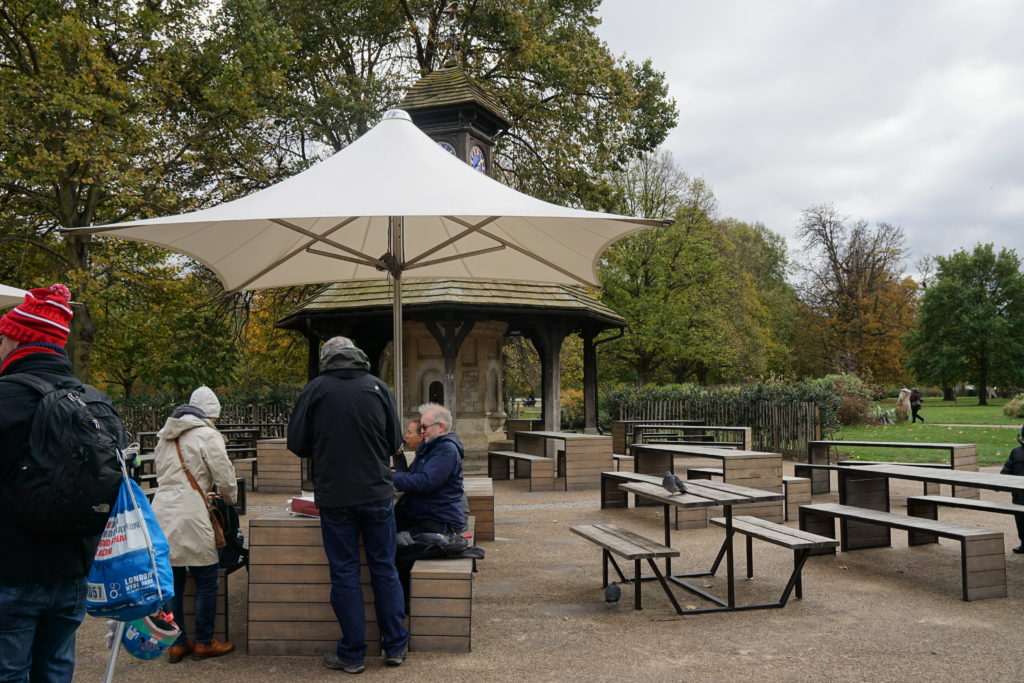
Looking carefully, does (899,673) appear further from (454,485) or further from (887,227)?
(887,227)

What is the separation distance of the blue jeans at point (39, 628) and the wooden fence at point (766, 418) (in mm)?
16592

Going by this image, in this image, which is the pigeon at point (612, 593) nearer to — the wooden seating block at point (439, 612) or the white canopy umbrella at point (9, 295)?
the wooden seating block at point (439, 612)

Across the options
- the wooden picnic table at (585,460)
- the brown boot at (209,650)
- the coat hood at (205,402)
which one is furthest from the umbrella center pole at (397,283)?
the wooden picnic table at (585,460)

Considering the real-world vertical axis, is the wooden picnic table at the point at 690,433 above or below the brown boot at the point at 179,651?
above

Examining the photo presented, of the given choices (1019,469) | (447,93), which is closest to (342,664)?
(1019,469)

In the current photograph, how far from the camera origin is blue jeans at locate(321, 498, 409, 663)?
14.6 feet

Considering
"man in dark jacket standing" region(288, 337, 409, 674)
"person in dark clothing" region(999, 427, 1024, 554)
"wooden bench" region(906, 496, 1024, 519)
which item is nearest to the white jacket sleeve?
"man in dark jacket standing" region(288, 337, 409, 674)

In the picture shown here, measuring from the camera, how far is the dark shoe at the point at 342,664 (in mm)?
4438

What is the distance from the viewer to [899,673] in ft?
14.4

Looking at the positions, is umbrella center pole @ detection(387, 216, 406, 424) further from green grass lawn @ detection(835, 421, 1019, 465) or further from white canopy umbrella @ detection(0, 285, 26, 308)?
green grass lawn @ detection(835, 421, 1019, 465)

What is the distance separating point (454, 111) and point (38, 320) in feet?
50.9

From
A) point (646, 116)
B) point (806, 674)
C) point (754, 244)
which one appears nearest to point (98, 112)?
point (646, 116)

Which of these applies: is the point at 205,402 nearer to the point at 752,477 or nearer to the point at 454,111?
the point at 752,477

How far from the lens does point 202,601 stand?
475 cm
